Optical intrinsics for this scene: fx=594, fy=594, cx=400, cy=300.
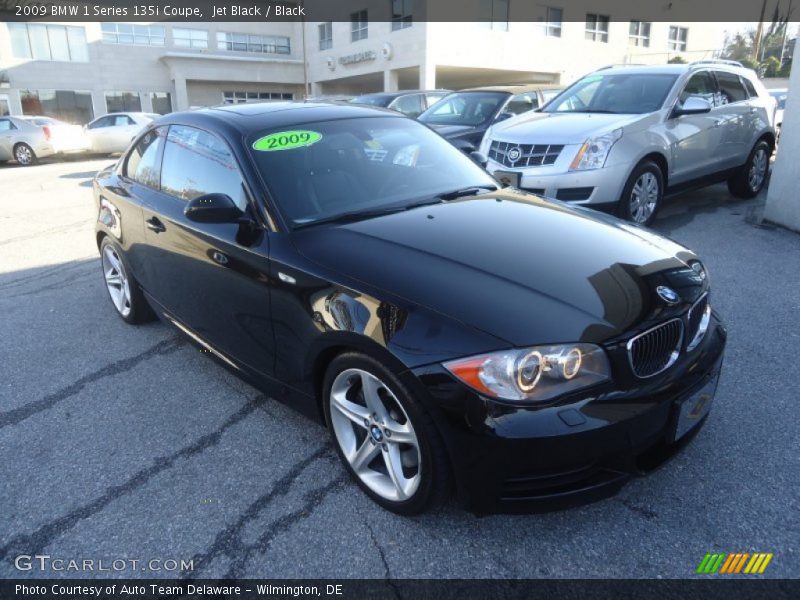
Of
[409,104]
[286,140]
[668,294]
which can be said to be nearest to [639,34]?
[409,104]

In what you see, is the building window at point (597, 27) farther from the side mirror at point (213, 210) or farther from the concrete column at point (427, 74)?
the side mirror at point (213, 210)

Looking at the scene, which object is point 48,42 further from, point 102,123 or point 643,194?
point 643,194

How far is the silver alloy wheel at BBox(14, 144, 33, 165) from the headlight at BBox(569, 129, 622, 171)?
18055 mm

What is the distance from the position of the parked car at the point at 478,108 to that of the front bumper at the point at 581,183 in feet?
9.49

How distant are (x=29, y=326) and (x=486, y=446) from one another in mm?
4130

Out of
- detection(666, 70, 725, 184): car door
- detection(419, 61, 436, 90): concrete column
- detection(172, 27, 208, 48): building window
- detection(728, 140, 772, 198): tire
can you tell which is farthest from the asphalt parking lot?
detection(172, 27, 208, 48): building window

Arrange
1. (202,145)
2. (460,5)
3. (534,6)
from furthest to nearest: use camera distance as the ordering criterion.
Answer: (534,6) → (460,5) → (202,145)

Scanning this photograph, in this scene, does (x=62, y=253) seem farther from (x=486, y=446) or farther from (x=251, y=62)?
(x=251, y=62)

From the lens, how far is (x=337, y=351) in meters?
2.48

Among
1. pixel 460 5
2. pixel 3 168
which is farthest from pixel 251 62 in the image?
pixel 3 168

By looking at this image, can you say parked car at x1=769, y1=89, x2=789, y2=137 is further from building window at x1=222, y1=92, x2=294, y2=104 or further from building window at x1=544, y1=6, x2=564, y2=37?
building window at x1=222, y1=92, x2=294, y2=104

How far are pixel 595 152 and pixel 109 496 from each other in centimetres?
507

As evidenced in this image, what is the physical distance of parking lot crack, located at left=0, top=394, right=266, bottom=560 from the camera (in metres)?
2.38

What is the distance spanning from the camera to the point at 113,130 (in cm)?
1883
